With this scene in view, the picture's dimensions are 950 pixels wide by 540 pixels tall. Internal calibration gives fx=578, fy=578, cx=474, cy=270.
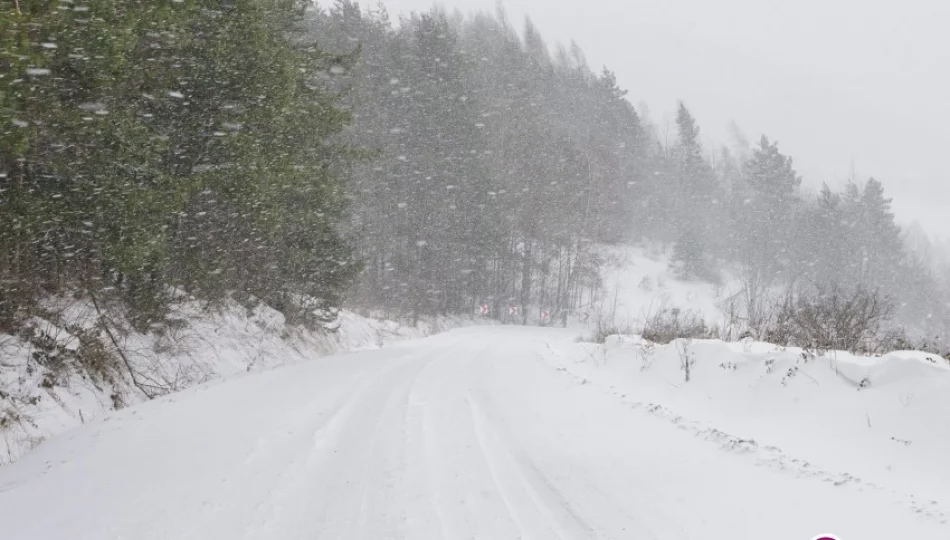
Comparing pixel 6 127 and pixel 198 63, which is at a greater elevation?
pixel 198 63

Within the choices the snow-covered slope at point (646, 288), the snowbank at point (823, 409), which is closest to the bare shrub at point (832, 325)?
the snowbank at point (823, 409)

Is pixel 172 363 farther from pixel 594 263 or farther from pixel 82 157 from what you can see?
pixel 594 263

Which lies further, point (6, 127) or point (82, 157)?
point (82, 157)

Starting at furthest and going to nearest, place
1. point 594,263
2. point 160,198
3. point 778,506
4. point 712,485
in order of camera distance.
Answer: point 594,263 < point 160,198 < point 712,485 < point 778,506

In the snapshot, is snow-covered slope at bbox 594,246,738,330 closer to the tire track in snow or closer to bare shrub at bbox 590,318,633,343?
bare shrub at bbox 590,318,633,343

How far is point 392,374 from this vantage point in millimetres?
10477

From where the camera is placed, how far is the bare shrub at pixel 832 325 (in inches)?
354

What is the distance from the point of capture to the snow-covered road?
4055 mm

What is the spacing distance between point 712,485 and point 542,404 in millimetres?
3581

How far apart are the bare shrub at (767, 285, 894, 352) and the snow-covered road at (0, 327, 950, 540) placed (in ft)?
12.0

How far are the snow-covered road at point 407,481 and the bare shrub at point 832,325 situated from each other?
367 centimetres

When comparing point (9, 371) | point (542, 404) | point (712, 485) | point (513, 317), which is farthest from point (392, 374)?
point (513, 317)

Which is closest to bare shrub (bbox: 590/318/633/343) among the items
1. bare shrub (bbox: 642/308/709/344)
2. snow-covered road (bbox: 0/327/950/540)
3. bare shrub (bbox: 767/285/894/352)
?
bare shrub (bbox: 642/308/709/344)

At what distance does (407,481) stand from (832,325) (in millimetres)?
8051
